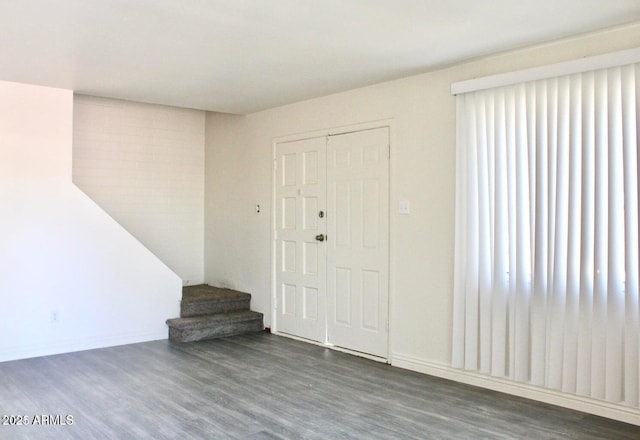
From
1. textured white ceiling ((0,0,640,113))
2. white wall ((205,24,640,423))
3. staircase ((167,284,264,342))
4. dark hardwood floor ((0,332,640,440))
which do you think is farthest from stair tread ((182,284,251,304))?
textured white ceiling ((0,0,640,113))

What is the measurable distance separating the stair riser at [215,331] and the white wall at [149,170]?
1407mm

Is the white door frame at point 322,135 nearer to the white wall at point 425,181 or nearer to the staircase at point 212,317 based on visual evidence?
the white wall at point 425,181

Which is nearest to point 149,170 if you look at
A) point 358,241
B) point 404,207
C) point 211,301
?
→ point 211,301

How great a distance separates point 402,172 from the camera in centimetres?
454

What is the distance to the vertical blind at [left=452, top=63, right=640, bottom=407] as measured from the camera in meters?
3.27

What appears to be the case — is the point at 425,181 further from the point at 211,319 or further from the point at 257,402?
the point at 211,319

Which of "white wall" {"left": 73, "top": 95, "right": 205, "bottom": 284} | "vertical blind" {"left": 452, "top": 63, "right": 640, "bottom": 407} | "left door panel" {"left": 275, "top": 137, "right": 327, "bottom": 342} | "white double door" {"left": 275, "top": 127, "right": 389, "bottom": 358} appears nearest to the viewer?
"vertical blind" {"left": 452, "top": 63, "right": 640, "bottom": 407}

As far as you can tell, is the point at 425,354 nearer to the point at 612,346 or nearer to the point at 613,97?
the point at 612,346

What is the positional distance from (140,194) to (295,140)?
219cm

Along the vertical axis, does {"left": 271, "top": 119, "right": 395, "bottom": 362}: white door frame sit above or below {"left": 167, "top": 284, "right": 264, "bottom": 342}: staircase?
above

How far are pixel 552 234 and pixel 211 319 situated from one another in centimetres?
359

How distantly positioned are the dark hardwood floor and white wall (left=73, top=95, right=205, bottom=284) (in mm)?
1982

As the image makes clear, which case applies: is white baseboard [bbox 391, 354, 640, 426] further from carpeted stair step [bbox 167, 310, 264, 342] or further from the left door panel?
carpeted stair step [bbox 167, 310, 264, 342]

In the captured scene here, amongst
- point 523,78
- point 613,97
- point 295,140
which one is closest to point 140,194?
point 295,140
